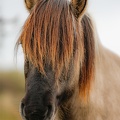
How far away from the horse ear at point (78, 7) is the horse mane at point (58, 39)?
0.05 m

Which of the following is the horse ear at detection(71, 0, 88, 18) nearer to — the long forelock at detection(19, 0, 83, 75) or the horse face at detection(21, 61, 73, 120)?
the long forelock at detection(19, 0, 83, 75)

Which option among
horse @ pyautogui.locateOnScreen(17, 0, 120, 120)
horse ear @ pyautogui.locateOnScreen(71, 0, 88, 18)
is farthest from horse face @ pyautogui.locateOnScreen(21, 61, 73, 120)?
horse ear @ pyautogui.locateOnScreen(71, 0, 88, 18)

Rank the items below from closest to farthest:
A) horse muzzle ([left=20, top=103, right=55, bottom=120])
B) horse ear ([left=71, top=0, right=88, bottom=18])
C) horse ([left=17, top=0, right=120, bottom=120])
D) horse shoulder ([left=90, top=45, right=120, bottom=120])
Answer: horse muzzle ([left=20, top=103, right=55, bottom=120]) → horse ([left=17, top=0, right=120, bottom=120]) → horse ear ([left=71, top=0, right=88, bottom=18]) → horse shoulder ([left=90, top=45, right=120, bottom=120])

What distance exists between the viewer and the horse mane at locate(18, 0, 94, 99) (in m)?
4.07

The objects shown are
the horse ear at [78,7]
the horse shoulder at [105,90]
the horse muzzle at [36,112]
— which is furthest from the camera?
the horse shoulder at [105,90]

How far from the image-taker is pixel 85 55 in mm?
4367

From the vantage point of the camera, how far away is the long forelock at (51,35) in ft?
13.3

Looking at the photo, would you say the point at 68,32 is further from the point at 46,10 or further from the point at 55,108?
the point at 55,108

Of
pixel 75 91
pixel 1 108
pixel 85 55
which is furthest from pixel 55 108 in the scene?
pixel 1 108

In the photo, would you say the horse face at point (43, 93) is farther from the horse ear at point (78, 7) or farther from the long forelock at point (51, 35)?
the horse ear at point (78, 7)

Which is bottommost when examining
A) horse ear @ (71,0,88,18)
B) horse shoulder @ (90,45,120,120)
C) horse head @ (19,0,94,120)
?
horse shoulder @ (90,45,120,120)

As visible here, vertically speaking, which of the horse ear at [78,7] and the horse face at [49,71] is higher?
the horse ear at [78,7]

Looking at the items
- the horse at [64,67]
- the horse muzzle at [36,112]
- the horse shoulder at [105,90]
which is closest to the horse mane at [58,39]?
the horse at [64,67]

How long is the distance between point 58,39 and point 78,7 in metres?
0.42
